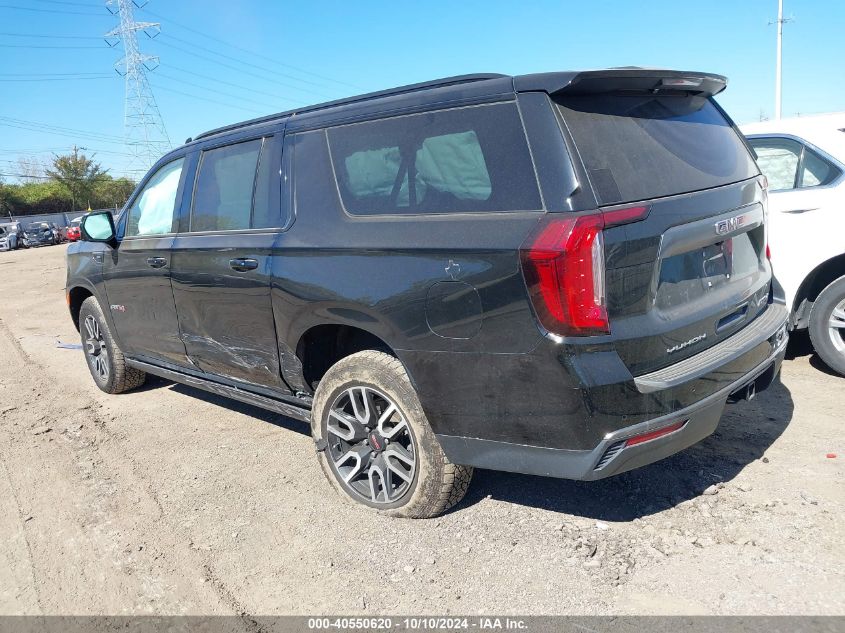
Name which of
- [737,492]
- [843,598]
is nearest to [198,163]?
[737,492]

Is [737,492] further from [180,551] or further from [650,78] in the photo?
[180,551]

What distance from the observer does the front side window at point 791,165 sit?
4.69 meters

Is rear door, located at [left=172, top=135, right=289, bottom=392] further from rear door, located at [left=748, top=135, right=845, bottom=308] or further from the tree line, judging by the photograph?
the tree line

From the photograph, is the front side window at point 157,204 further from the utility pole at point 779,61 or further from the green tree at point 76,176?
the green tree at point 76,176

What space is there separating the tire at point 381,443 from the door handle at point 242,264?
769 millimetres

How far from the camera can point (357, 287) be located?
9.86 ft

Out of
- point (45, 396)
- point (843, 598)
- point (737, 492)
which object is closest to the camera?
point (843, 598)

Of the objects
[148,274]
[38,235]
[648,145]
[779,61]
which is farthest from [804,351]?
[38,235]

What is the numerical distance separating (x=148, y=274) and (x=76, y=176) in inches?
2798

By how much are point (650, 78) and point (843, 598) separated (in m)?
2.14

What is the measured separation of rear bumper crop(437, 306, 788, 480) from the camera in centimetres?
249

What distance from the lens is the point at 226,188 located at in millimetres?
3994

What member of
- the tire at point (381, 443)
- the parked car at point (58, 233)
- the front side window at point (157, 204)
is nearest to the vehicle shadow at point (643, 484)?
the tire at point (381, 443)

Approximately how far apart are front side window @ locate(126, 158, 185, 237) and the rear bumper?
2762 mm
